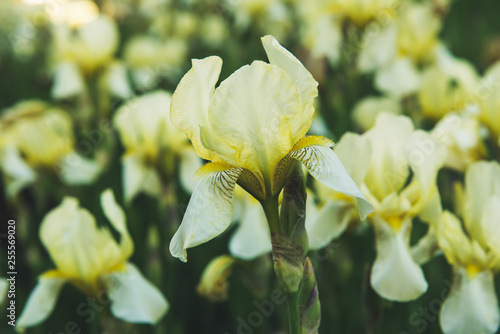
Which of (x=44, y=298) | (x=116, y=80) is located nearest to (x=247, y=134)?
(x=44, y=298)

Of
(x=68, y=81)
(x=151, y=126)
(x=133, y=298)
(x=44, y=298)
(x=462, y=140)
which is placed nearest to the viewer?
(x=133, y=298)

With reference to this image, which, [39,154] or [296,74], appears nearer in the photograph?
[296,74]

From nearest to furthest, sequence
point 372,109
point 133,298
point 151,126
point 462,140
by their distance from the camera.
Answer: point 133,298 → point 462,140 → point 151,126 → point 372,109

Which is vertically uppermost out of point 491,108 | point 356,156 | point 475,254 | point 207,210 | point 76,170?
point 207,210

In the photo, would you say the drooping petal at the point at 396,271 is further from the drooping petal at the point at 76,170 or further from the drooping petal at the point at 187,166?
the drooping petal at the point at 76,170

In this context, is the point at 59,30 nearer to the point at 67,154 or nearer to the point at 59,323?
the point at 67,154

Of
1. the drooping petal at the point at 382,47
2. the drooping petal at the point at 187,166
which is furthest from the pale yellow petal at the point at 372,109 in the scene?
the drooping petal at the point at 187,166

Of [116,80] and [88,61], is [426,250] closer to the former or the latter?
[116,80]
